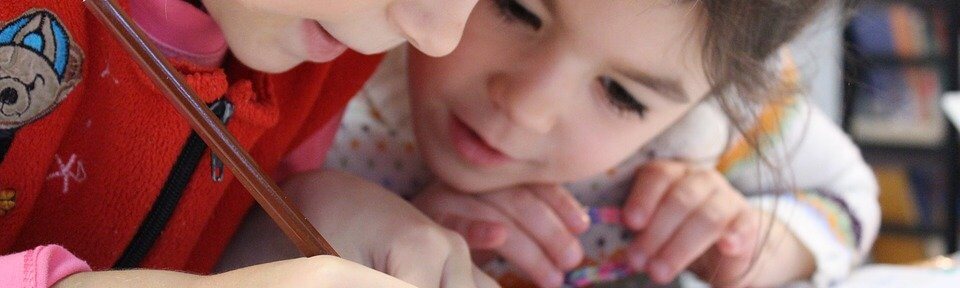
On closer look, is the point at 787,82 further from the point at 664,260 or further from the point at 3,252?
the point at 3,252

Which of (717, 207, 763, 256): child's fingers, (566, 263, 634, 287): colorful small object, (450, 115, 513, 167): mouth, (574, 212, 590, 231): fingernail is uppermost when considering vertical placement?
(450, 115, 513, 167): mouth

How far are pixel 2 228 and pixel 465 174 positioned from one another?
27 cm

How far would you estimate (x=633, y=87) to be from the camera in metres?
0.57

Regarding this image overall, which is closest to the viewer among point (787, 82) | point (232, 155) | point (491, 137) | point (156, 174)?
point (232, 155)

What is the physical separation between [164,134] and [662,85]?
265 mm

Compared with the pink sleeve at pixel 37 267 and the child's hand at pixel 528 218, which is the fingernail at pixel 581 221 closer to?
the child's hand at pixel 528 218

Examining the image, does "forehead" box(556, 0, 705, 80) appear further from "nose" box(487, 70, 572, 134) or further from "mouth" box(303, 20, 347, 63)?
"mouth" box(303, 20, 347, 63)

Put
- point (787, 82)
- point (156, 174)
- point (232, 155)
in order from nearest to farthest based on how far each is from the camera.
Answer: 1. point (232, 155)
2. point (156, 174)
3. point (787, 82)

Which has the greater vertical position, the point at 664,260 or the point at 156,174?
the point at 156,174

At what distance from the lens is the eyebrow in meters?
0.56

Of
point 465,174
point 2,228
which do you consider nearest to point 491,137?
point 465,174

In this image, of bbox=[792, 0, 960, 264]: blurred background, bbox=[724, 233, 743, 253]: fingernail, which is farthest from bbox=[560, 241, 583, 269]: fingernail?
bbox=[792, 0, 960, 264]: blurred background

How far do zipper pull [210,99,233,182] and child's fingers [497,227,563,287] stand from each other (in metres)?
Result: 0.23

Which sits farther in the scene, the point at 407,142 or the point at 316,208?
the point at 407,142
